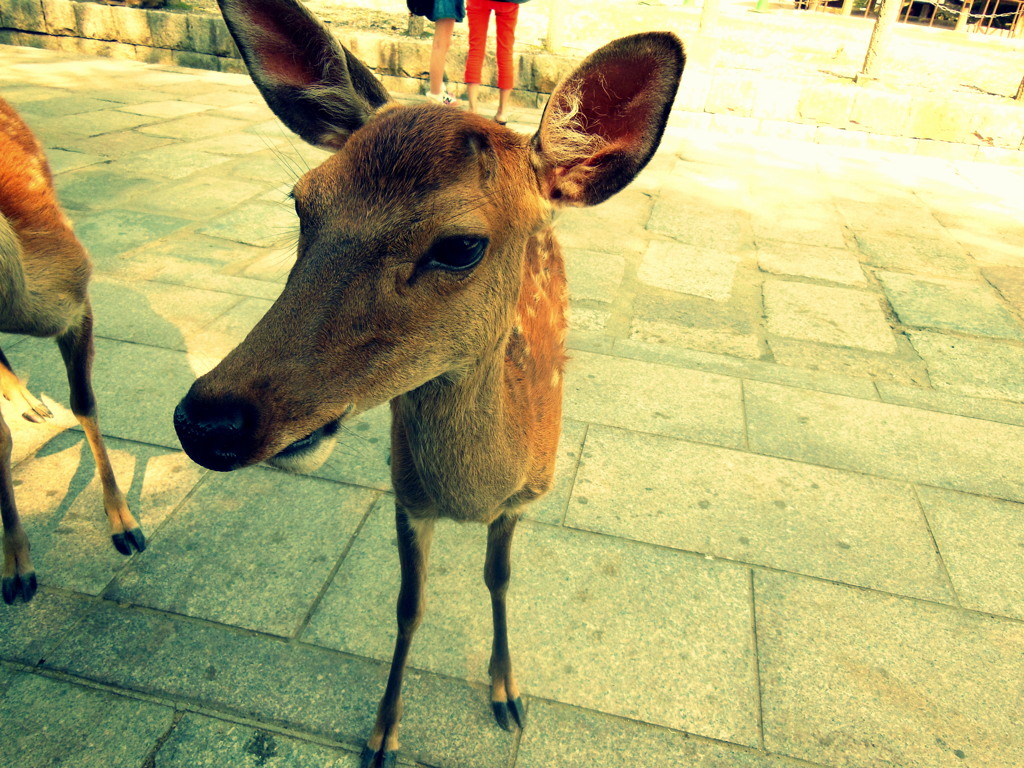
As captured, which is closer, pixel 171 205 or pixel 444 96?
pixel 171 205

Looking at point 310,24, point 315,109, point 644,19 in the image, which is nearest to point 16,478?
point 315,109

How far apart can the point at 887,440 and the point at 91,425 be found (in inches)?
144

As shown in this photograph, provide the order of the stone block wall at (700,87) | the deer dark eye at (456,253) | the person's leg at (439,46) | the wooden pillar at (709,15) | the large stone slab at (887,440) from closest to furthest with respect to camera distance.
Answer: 1. the deer dark eye at (456,253)
2. the large stone slab at (887,440)
3. the person's leg at (439,46)
4. the stone block wall at (700,87)
5. the wooden pillar at (709,15)

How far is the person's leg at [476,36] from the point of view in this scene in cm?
727

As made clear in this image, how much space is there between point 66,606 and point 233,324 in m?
2.00

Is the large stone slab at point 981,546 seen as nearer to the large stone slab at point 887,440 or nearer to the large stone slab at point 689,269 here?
the large stone slab at point 887,440

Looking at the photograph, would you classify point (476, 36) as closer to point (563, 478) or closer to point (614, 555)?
point (563, 478)

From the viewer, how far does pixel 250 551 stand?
2.62m

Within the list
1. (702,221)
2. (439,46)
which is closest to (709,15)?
(439,46)

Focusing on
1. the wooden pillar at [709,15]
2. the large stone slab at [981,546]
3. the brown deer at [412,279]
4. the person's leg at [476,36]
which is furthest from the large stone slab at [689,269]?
the wooden pillar at [709,15]

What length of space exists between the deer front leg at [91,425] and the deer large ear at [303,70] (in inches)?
58.6

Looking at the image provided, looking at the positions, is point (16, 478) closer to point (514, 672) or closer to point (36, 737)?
point (36, 737)

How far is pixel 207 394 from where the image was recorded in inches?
47.1

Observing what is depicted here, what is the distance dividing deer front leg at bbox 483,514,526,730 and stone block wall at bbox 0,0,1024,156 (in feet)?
24.5
